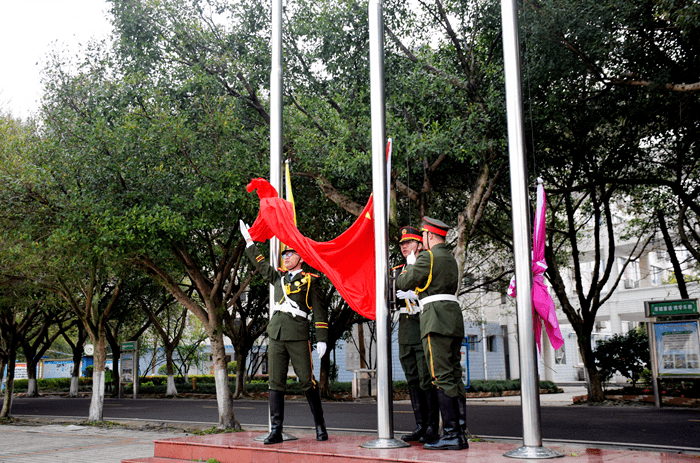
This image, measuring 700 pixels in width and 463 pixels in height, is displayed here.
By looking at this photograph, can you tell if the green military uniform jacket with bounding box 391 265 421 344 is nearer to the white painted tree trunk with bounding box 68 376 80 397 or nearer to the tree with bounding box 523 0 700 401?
the tree with bounding box 523 0 700 401

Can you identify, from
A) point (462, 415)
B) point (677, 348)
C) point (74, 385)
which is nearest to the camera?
point (462, 415)

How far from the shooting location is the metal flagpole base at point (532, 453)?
541 centimetres

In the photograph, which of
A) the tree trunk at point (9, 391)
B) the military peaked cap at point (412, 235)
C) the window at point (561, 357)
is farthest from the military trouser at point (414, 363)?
the window at point (561, 357)

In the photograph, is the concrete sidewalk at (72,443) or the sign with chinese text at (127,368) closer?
the concrete sidewalk at (72,443)

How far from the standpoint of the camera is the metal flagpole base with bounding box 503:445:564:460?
541cm

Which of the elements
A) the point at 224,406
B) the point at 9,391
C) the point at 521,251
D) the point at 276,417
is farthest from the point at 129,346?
the point at 521,251

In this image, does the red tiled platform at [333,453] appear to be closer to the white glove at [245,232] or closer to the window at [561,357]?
the white glove at [245,232]

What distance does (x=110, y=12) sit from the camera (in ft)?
40.7

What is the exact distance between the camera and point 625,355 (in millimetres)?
20469

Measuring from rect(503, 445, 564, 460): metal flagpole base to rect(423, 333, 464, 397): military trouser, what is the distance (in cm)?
78

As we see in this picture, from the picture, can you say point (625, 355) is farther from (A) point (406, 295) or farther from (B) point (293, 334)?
(B) point (293, 334)

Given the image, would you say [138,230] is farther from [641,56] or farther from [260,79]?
[641,56]

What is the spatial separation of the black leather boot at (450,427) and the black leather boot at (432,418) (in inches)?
17.4

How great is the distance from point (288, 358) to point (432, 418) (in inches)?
71.6
